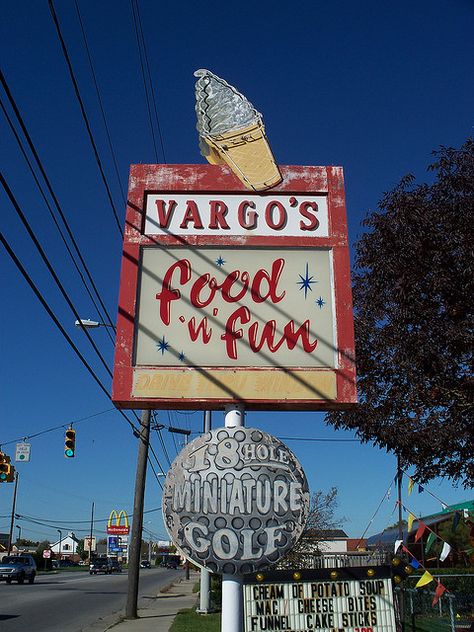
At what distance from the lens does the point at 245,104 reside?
8.13m

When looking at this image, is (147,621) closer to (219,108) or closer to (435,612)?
(435,612)

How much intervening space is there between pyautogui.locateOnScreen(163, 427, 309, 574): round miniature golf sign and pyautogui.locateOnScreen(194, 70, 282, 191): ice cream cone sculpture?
10.3 feet

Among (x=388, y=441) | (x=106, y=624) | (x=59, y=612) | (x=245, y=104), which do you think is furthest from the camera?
(x=59, y=612)

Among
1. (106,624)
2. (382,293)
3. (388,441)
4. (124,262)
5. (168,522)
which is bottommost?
(106,624)

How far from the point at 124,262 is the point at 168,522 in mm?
2819

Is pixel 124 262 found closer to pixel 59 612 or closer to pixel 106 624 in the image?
pixel 106 624

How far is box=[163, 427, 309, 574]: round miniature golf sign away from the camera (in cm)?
589

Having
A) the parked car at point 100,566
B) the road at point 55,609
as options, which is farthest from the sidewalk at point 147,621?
the parked car at point 100,566

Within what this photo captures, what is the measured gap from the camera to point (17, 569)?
1321 inches

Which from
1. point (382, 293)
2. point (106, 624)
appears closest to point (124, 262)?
point (382, 293)

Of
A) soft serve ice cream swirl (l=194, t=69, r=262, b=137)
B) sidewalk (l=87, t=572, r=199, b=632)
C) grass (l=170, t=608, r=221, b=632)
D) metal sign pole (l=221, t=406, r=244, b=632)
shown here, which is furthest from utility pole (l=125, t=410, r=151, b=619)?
metal sign pole (l=221, t=406, r=244, b=632)

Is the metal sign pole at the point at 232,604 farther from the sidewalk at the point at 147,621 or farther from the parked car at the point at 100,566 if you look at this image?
the parked car at the point at 100,566

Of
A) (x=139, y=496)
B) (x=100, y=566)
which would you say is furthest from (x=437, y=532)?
(x=100, y=566)

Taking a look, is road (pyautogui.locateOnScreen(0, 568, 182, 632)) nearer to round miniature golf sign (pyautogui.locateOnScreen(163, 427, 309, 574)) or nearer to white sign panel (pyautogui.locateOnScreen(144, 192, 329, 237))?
round miniature golf sign (pyautogui.locateOnScreen(163, 427, 309, 574))
